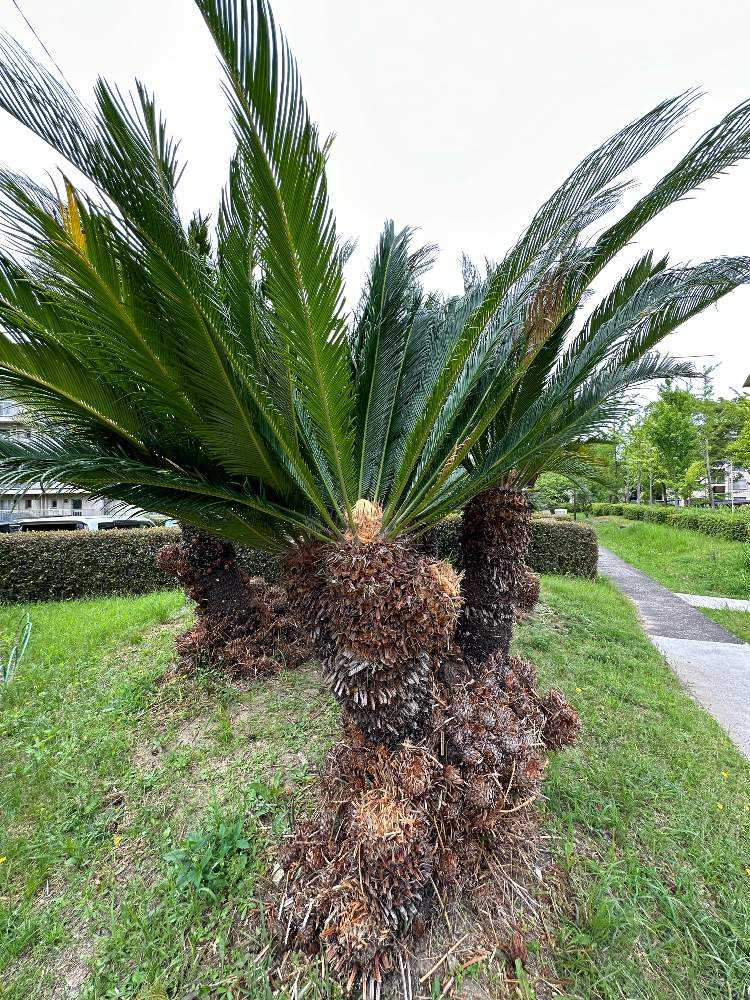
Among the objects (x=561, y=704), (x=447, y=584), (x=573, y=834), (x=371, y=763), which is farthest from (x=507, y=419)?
(x=573, y=834)

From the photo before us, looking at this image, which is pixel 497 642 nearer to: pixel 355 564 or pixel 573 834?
pixel 573 834

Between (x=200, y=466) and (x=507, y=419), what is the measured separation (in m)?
1.95

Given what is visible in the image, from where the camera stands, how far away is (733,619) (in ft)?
22.7

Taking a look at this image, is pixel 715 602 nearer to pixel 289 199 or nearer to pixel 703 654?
pixel 703 654

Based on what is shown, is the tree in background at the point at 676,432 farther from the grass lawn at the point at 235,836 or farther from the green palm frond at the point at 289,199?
the green palm frond at the point at 289,199

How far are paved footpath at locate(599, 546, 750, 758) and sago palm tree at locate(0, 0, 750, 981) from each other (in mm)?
3062

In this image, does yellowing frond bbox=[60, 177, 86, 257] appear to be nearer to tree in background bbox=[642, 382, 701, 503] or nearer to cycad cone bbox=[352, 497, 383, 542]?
cycad cone bbox=[352, 497, 383, 542]

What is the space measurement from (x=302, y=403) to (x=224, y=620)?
8.84 ft

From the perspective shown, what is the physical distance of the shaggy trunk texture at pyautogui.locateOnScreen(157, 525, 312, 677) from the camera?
375 centimetres

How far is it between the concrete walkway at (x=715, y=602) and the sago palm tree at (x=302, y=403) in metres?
7.35

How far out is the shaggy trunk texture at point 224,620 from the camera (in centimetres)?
375

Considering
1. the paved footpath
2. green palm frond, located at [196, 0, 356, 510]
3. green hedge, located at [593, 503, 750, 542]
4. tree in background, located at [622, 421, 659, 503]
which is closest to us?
green palm frond, located at [196, 0, 356, 510]

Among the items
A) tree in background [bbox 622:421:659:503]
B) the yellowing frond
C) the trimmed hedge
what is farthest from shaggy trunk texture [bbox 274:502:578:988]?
tree in background [bbox 622:421:659:503]

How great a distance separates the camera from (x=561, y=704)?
9.05 feet
